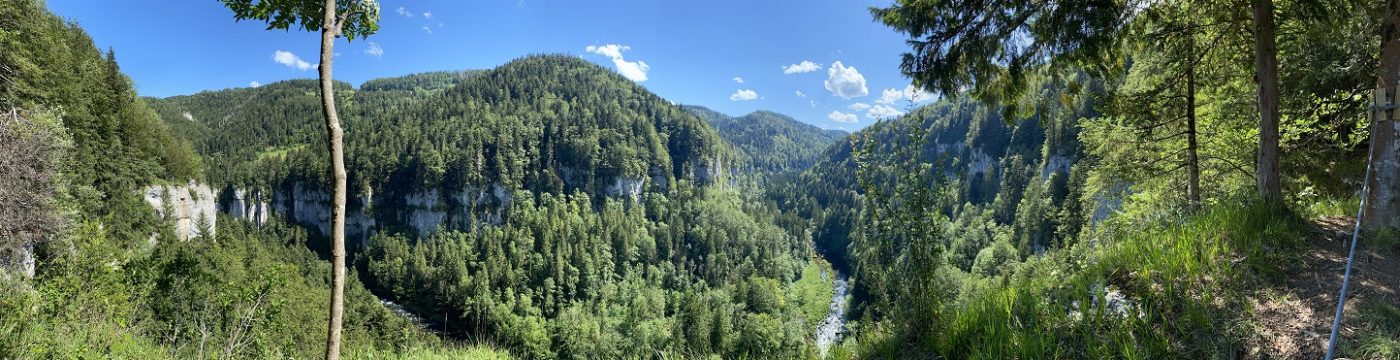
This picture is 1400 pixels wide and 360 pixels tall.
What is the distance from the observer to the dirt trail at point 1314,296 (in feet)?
9.96

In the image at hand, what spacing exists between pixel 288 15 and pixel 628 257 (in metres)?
92.4

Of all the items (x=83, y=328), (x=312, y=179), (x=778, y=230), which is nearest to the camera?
(x=83, y=328)

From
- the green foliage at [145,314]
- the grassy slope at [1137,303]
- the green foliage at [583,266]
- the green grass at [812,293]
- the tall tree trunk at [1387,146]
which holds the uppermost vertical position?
the tall tree trunk at [1387,146]

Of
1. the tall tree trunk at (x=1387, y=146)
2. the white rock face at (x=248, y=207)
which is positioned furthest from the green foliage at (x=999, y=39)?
the white rock face at (x=248, y=207)

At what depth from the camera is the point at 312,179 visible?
110188 mm

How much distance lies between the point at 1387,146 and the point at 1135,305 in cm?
333

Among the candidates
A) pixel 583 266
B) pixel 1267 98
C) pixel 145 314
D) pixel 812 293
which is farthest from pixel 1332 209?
pixel 583 266

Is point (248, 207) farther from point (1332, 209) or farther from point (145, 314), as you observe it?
point (1332, 209)

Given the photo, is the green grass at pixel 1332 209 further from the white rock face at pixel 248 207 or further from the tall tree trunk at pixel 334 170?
the white rock face at pixel 248 207

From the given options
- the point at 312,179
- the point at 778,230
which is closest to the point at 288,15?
the point at 778,230

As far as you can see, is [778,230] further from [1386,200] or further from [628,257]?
[1386,200]

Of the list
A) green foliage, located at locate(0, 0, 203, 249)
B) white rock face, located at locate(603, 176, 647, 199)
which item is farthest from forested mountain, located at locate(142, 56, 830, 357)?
green foliage, located at locate(0, 0, 203, 249)

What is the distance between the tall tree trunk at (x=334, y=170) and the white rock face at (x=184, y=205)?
39.6 meters

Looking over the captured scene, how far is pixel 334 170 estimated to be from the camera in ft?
9.43
